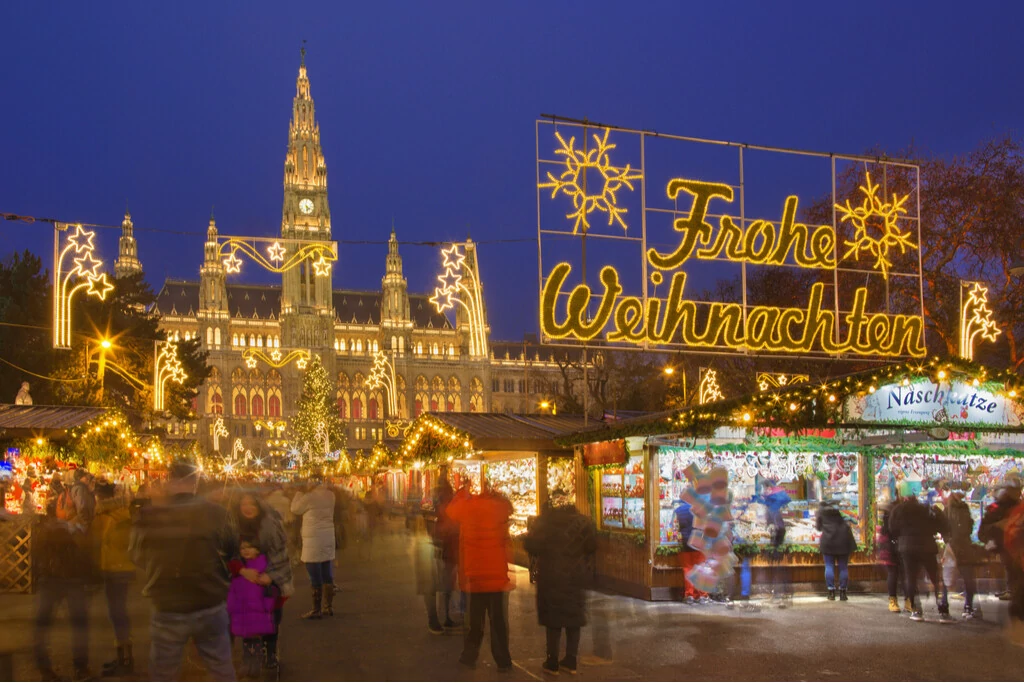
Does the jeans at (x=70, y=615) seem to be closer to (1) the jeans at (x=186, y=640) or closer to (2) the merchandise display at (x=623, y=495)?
(1) the jeans at (x=186, y=640)

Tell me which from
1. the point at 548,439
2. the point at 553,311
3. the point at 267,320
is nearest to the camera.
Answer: the point at 553,311

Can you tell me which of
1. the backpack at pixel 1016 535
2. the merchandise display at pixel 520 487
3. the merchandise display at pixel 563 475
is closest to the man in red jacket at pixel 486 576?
the backpack at pixel 1016 535

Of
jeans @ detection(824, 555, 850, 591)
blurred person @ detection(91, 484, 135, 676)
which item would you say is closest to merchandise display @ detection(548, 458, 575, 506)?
jeans @ detection(824, 555, 850, 591)

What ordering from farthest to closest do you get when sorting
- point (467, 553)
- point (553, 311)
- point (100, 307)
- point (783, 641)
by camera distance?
point (100, 307), point (553, 311), point (783, 641), point (467, 553)

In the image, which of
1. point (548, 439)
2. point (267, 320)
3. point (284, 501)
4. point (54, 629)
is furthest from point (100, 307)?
point (267, 320)

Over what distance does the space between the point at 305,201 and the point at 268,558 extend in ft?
331

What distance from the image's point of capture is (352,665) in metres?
8.52

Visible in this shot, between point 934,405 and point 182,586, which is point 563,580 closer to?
point 182,586

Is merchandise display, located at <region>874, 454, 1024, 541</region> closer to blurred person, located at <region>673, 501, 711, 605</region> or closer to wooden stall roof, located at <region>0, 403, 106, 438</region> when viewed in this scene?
blurred person, located at <region>673, 501, 711, 605</region>

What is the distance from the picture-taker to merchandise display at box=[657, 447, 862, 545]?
43.0 feet

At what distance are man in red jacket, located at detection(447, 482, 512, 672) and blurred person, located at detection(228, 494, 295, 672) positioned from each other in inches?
57.4

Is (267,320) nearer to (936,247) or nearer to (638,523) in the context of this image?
(936,247)

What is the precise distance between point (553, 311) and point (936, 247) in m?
13.5

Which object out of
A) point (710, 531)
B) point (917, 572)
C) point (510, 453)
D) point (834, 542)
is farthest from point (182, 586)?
point (510, 453)
